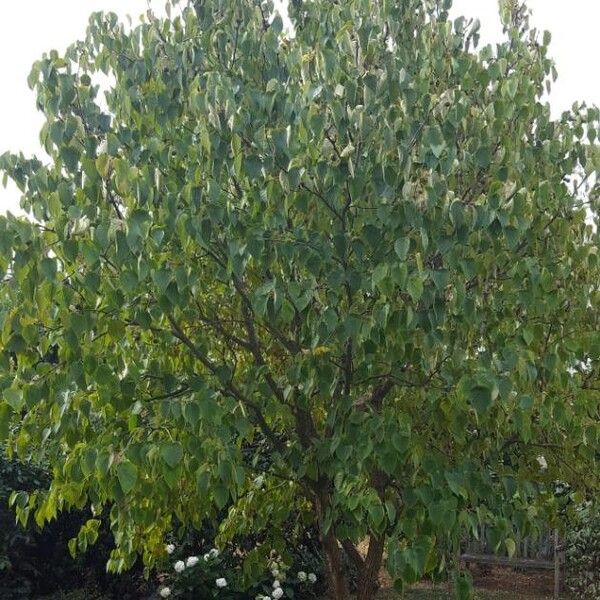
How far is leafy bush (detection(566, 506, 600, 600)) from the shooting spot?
425 inches

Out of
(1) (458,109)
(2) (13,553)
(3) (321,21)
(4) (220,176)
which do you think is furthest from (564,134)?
(2) (13,553)

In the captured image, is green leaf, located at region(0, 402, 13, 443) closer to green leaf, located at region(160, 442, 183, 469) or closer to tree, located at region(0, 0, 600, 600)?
tree, located at region(0, 0, 600, 600)

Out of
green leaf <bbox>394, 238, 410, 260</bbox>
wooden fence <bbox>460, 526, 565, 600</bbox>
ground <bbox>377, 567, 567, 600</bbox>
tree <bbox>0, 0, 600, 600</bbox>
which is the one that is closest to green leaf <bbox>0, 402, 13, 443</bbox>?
tree <bbox>0, 0, 600, 600</bbox>

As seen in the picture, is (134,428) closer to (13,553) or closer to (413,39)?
(413,39)

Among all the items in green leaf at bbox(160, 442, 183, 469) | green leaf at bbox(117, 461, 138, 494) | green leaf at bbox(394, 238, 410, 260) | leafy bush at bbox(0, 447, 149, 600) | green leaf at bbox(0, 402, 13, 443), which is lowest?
leafy bush at bbox(0, 447, 149, 600)

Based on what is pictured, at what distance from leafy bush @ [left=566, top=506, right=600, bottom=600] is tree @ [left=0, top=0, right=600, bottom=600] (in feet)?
20.1

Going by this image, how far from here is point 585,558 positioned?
1096cm

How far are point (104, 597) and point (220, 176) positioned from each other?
6.93 m

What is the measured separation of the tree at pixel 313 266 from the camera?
3967 mm

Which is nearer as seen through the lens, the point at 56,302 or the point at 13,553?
the point at 56,302

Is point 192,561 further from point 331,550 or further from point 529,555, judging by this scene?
point 529,555

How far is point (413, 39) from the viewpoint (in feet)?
17.5

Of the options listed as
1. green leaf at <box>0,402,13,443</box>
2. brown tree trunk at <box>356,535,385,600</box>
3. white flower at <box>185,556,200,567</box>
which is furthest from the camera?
white flower at <box>185,556,200,567</box>

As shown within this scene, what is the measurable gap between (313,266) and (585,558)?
8394 millimetres
